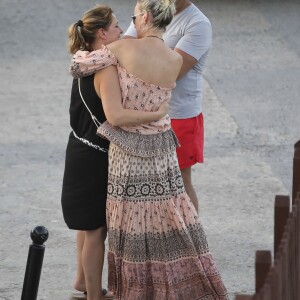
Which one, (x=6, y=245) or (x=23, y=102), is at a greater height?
(x=23, y=102)

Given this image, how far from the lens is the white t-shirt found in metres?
6.70

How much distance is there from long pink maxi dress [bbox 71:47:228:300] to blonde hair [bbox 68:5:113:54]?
11 centimetres

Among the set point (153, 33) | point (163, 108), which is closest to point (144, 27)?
point (153, 33)

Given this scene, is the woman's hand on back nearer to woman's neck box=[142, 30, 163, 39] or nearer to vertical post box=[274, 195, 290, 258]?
woman's neck box=[142, 30, 163, 39]

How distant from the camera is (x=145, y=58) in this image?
5789mm

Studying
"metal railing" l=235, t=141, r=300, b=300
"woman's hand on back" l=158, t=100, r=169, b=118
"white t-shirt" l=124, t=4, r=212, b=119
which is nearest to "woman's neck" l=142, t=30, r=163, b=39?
"woman's hand on back" l=158, t=100, r=169, b=118

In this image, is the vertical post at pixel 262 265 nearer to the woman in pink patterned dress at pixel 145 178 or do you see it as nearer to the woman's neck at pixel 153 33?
the woman in pink patterned dress at pixel 145 178

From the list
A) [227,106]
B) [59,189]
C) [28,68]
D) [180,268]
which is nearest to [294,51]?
[227,106]

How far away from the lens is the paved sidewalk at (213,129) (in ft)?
23.5

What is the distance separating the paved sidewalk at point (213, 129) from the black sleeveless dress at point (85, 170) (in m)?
0.71

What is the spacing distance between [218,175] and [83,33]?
2853 mm

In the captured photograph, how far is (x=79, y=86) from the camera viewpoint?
5926 mm

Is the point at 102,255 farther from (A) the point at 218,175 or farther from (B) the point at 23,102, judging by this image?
(B) the point at 23,102

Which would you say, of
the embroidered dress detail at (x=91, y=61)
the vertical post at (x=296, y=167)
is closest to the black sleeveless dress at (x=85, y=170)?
the embroidered dress detail at (x=91, y=61)
